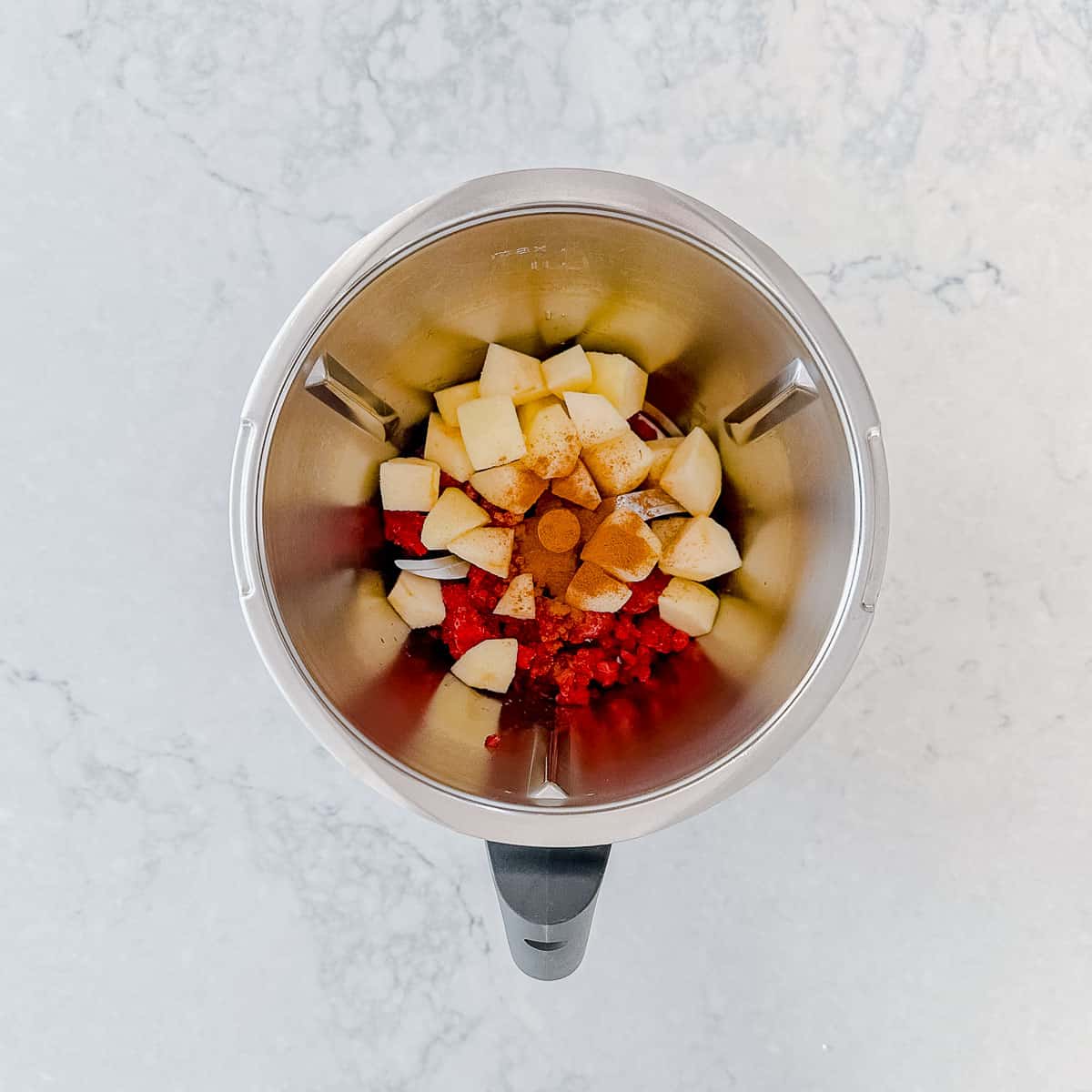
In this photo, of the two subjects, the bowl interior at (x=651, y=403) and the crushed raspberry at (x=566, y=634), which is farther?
the crushed raspberry at (x=566, y=634)

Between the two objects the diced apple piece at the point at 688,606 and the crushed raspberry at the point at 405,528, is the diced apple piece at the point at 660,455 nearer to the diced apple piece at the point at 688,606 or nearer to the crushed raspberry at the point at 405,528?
the diced apple piece at the point at 688,606

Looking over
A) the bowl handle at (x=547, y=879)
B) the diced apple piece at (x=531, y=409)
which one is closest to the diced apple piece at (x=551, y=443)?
the diced apple piece at (x=531, y=409)

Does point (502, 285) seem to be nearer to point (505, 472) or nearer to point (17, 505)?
point (505, 472)

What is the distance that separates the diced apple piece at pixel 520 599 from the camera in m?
0.88

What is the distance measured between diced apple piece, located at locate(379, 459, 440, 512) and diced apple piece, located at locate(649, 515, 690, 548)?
21 centimetres

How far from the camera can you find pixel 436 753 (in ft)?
2.57

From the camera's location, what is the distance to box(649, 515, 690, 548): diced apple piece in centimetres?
89

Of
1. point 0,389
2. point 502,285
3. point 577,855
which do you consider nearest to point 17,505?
point 0,389

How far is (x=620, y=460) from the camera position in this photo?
0.87 m

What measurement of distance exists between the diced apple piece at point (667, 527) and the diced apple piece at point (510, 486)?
0.12m

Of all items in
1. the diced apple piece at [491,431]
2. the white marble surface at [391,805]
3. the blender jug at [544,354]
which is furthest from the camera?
the white marble surface at [391,805]

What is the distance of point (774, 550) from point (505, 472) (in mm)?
258

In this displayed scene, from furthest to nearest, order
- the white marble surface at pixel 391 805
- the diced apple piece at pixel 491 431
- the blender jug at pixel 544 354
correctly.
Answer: the white marble surface at pixel 391 805 → the diced apple piece at pixel 491 431 → the blender jug at pixel 544 354

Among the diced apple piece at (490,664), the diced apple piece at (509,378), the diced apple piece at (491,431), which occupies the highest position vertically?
the diced apple piece at (509,378)
